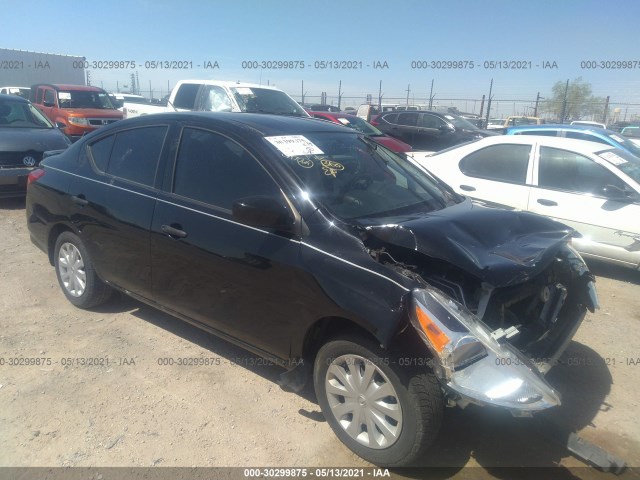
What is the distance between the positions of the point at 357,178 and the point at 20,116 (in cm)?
784

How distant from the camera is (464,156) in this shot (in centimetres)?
655

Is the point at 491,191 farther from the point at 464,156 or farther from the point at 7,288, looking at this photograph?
the point at 7,288

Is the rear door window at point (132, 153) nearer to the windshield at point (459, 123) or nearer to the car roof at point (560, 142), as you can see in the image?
the car roof at point (560, 142)

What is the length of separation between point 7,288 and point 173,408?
2785mm

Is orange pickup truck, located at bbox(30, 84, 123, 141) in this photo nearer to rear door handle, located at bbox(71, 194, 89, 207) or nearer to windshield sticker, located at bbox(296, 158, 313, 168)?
rear door handle, located at bbox(71, 194, 89, 207)

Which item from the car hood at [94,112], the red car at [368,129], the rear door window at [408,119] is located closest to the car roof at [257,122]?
the red car at [368,129]

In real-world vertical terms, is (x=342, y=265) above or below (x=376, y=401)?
above

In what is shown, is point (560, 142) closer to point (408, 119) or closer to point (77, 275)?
point (77, 275)

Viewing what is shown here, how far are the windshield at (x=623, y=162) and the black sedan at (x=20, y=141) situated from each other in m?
7.98

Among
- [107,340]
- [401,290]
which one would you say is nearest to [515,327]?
[401,290]

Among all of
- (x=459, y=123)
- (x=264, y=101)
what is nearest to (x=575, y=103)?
(x=459, y=123)

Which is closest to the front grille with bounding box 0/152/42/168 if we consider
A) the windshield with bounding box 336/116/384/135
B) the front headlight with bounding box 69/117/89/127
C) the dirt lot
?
the dirt lot

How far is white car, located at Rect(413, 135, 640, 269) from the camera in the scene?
17.7ft

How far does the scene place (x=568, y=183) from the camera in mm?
5785
